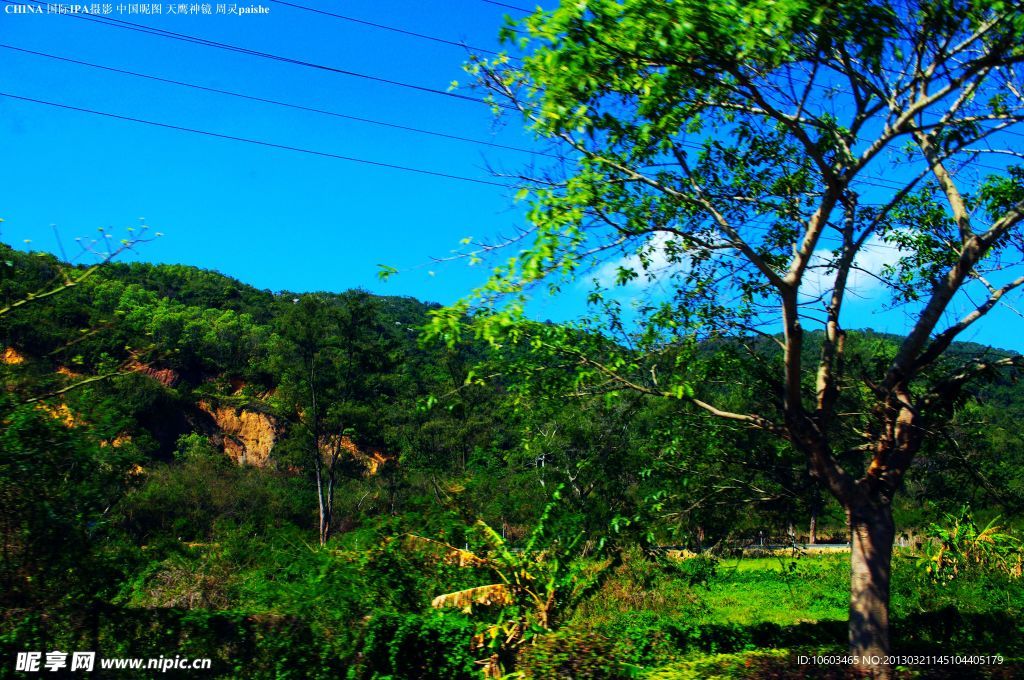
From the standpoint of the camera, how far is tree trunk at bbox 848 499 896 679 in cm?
706

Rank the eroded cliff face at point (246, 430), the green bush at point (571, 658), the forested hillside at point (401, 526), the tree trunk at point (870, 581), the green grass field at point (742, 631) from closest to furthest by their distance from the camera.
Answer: the green bush at point (571, 658), the forested hillside at point (401, 526), the green grass field at point (742, 631), the tree trunk at point (870, 581), the eroded cliff face at point (246, 430)

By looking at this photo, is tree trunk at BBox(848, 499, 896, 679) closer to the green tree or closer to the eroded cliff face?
the green tree

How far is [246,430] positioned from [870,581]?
58.0 meters

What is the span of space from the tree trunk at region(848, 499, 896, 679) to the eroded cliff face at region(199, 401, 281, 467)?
55628 millimetres

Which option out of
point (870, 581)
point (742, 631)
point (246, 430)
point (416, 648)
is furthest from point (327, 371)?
point (870, 581)

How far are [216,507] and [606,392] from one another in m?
29.2

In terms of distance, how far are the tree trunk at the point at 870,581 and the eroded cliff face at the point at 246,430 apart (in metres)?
55.6

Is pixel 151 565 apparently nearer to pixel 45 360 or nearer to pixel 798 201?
pixel 45 360

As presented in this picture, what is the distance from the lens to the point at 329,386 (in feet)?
123

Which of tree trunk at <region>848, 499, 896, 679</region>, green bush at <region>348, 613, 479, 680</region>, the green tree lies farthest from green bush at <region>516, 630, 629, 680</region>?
the green tree

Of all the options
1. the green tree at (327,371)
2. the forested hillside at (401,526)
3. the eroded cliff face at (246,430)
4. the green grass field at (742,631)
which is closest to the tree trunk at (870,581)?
the green grass field at (742,631)

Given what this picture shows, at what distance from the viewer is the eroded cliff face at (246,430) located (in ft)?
192

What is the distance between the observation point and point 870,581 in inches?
283

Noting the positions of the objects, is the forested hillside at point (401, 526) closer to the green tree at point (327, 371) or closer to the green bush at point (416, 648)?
the green bush at point (416, 648)
